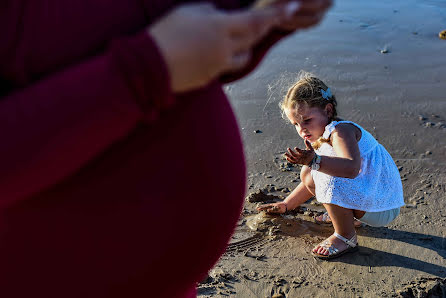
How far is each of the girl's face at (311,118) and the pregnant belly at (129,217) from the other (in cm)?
197

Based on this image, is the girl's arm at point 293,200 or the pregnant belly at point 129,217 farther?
the girl's arm at point 293,200

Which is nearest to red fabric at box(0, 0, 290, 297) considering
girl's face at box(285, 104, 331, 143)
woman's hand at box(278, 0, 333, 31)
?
woman's hand at box(278, 0, 333, 31)

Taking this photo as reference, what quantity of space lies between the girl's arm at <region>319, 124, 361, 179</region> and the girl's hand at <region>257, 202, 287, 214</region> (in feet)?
1.88

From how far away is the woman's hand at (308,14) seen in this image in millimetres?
874

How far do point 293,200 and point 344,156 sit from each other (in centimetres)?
59

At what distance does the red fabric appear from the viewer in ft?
2.35

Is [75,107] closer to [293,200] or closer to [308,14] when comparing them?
[308,14]

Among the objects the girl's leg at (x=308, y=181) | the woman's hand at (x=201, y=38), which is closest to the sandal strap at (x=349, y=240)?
the girl's leg at (x=308, y=181)

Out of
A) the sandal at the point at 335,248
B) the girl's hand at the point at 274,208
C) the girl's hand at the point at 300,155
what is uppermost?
the girl's hand at the point at 300,155

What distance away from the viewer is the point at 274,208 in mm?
3105

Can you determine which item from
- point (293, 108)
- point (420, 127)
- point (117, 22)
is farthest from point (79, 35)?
point (420, 127)

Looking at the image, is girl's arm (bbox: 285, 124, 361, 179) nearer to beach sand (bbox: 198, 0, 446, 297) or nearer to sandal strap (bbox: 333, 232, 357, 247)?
sandal strap (bbox: 333, 232, 357, 247)

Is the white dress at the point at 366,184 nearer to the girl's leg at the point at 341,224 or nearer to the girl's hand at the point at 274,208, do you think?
the girl's leg at the point at 341,224

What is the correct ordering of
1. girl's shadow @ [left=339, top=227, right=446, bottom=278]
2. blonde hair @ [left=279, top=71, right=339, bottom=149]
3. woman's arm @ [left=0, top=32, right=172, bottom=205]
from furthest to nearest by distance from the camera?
blonde hair @ [left=279, top=71, right=339, bottom=149] → girl's shadow @ [left=339, top=227, right=446, bottom=278] → woman's arm @ [left=0, top=32, right=172, bottom=205]
